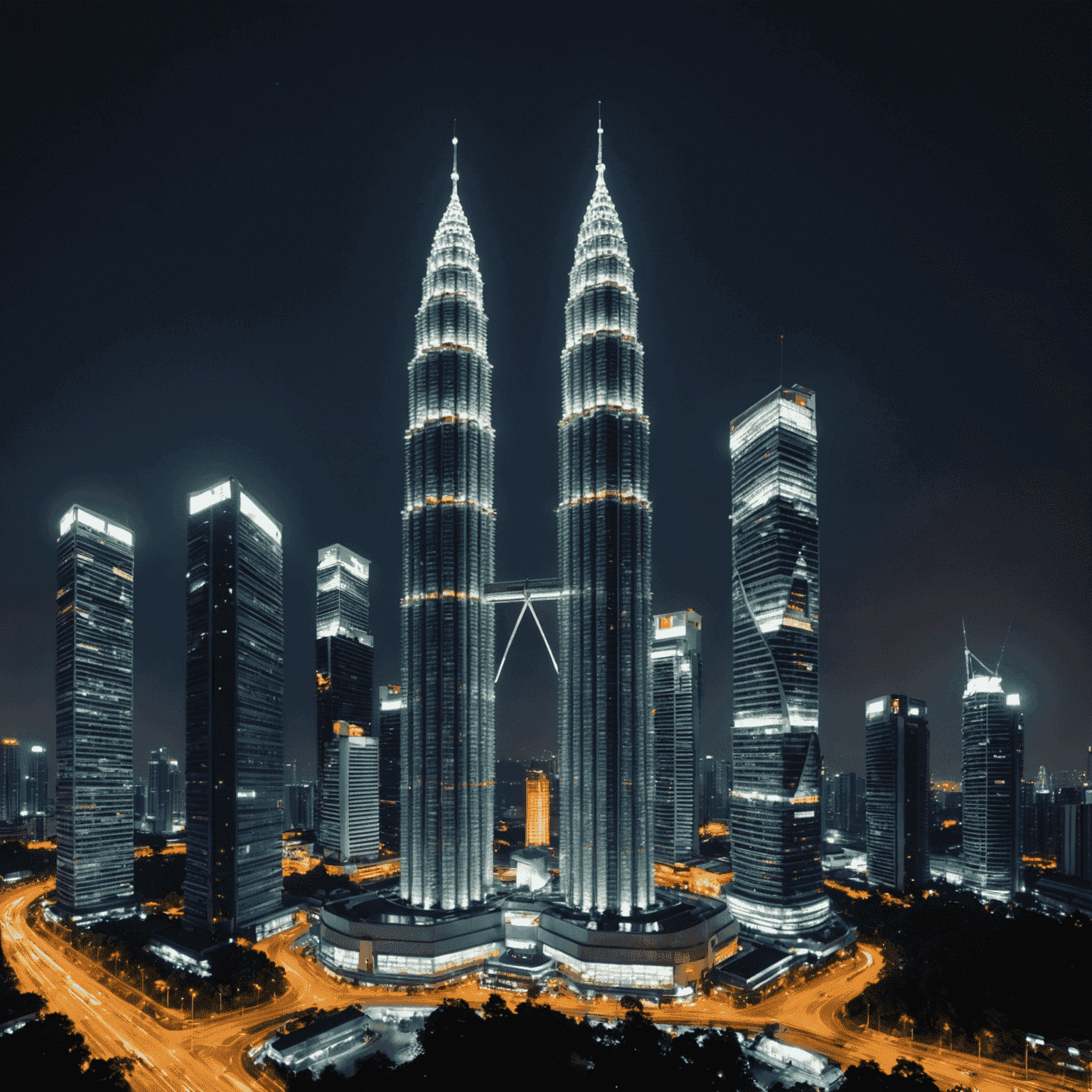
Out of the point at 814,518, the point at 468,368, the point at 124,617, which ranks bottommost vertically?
the point at 124,617

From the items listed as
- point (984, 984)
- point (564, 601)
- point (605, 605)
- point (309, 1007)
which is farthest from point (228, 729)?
point (984, 984)

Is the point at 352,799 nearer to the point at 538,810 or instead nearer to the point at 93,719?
the point at 538,810

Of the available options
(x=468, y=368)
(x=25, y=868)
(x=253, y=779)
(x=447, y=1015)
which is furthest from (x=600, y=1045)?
(x=25, y=868)

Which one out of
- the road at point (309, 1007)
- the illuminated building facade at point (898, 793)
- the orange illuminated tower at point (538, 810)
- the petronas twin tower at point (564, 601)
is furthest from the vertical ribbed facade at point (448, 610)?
the illuminated building facade at point (898, 793)

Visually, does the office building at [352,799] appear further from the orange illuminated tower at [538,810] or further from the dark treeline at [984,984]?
the dark treeline at [984,984]

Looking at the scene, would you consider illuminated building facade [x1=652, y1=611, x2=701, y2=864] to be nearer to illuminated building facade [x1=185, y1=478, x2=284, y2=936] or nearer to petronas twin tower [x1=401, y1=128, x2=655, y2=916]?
petronas twin tower [x1=401, y1=128, x2=655, y2=916]

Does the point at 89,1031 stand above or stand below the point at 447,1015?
below

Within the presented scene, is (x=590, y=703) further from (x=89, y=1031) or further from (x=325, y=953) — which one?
(x=89, y=1031)

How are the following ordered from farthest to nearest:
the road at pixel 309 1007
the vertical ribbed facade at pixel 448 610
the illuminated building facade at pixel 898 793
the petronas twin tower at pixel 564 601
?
the illuminated building facade at pixel 898 793
the vertical ribbed facade at pixel 448 610
the petronas twin tower at pixel 564 601
the road at pixel 309 1007
